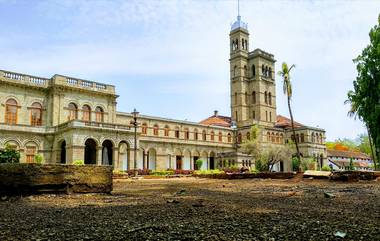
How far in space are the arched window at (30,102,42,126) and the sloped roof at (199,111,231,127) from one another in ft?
96.3

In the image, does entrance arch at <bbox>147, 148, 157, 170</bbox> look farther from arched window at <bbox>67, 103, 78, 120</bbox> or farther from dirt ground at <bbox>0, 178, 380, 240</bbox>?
dirt ground at <bbox>0, 178, 380, 240</bbox>

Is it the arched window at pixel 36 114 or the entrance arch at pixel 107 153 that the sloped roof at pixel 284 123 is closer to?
the entrance arch at pixel 107 153

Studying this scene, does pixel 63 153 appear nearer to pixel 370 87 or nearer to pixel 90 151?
pixel 90 151

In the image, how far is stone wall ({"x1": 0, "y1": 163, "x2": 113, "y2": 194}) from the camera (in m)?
8.29

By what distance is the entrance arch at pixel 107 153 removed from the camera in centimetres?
3528

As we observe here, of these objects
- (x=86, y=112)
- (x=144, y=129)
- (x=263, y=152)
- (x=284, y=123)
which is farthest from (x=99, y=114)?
(x=284, y=123)

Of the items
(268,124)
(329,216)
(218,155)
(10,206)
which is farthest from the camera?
(268,124)

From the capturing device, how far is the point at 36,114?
116 ft

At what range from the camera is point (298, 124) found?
63.8 meters

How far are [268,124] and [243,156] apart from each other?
45.4 feet

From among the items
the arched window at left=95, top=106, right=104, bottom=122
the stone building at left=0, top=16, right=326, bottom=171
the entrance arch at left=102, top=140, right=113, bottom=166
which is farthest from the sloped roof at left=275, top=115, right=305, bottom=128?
the entrance arch at left=102, top=140, right=113, bottom=166

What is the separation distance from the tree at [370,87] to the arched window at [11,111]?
99.5ft

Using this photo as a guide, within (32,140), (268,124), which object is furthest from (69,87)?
(268,124)

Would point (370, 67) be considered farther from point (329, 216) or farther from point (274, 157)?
point (274, 157)
